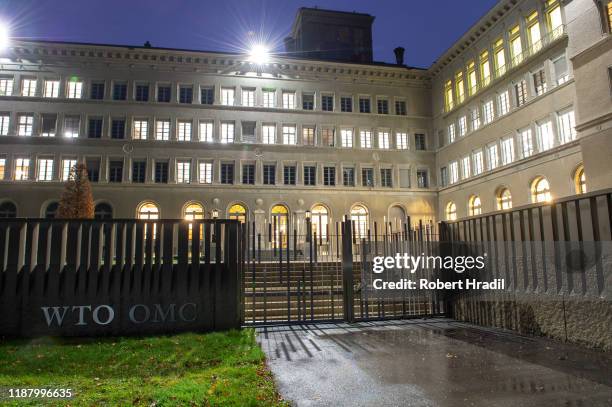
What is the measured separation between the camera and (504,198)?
30656mm

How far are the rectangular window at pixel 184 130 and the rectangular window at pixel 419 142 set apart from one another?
65.4 ft

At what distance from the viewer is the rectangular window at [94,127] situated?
34.8m

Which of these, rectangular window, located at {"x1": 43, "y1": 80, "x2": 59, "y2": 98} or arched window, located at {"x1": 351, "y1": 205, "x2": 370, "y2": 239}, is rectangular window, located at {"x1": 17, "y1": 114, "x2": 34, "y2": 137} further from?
arched window, located at {"x1": 351, "y1": 205, "x2": 370, "y2": 239}

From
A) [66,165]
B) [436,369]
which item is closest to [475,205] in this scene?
[436,369]

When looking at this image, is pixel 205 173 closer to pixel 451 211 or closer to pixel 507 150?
pixel 451 211

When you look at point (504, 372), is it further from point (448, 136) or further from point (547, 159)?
point (448, 136)

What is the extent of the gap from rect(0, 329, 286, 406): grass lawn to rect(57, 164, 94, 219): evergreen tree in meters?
20.7

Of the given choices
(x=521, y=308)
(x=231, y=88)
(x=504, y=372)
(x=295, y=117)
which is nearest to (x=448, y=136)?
(x=295, y=117)

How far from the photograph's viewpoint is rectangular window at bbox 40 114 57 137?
34281 mm

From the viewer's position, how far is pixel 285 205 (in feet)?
118

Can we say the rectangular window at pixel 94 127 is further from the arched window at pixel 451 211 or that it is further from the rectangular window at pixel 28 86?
the arched window at pixel 451 211

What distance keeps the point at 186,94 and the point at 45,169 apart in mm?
12407

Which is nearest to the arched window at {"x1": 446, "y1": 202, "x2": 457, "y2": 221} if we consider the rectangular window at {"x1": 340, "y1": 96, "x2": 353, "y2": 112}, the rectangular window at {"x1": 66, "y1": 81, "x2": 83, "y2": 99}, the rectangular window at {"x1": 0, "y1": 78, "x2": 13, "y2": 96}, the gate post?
the rectangular window at {"x1": 340, "y1": 96, "x2": 353, "y2": 112}

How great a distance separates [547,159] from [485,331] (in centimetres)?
2055
